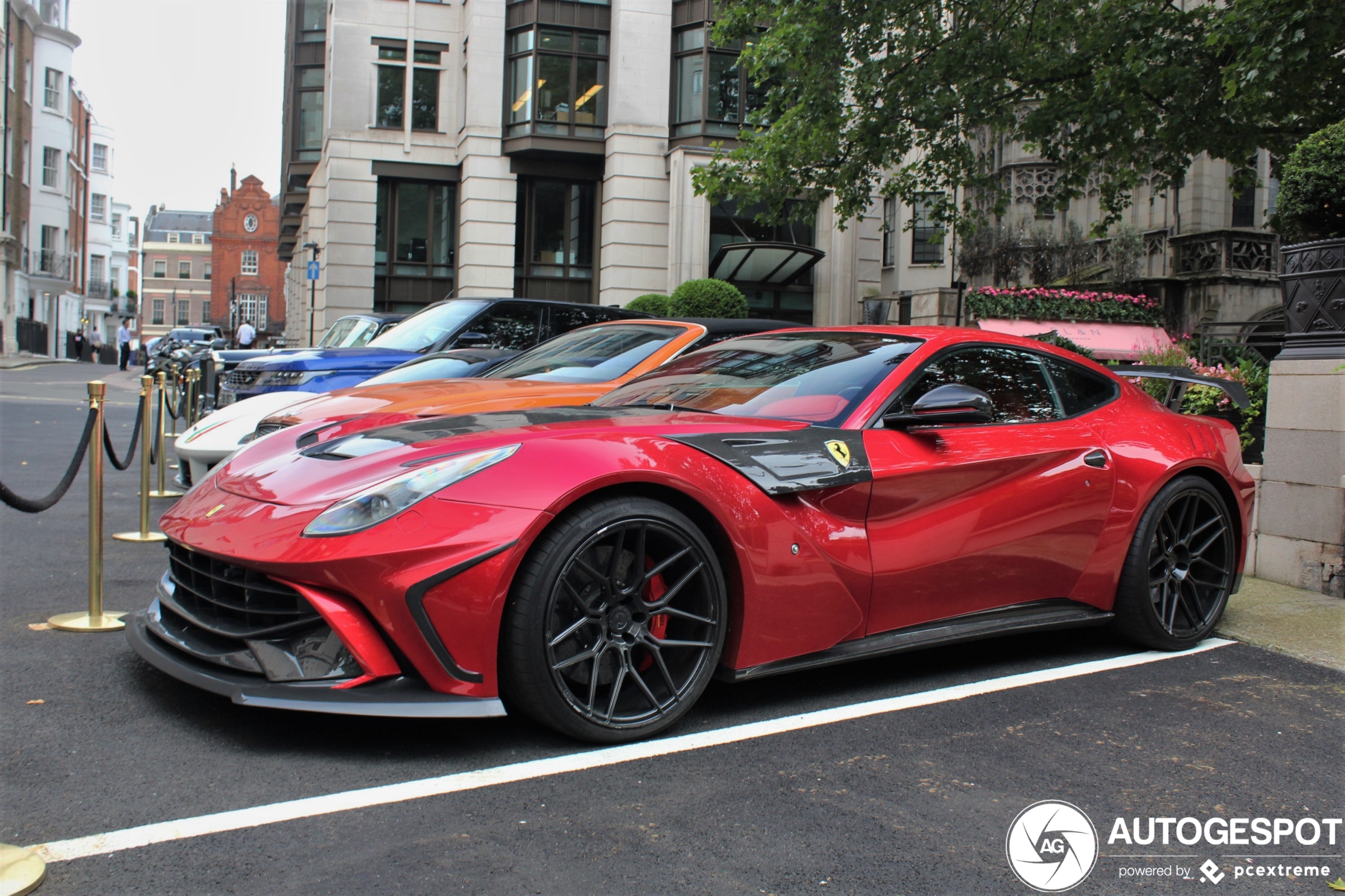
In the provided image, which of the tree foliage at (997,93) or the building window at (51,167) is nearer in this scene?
the tree foliage at (997,93)

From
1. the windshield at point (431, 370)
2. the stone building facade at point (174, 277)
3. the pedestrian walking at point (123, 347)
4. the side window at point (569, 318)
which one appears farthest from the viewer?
the stone building facade at point (174, 277)

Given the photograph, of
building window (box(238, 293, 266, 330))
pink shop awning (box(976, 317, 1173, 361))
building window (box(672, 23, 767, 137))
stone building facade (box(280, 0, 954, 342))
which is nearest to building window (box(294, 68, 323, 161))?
stone building facade (box(280, 0, 954, 342))

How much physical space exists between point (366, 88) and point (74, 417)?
14.8 meters

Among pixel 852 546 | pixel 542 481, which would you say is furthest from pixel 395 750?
pixel 852 546

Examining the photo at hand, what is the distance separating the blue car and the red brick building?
94.3m

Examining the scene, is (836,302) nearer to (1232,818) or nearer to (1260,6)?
(1260,6)

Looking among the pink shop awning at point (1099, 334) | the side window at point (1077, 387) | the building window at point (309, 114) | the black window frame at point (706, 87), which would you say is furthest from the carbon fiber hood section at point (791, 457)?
the building window at point (309, 114)

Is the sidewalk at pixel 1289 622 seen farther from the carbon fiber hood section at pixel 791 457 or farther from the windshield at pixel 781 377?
the carbon fiber hood section at pixel 791 457

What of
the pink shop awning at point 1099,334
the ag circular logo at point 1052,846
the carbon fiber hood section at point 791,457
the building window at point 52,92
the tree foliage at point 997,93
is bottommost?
the ag circular logo at point 1052,846

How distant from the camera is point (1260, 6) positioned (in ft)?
28.4

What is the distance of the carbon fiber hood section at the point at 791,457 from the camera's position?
355cm

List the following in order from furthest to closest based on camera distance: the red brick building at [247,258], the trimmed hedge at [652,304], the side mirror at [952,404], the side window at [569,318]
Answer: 1. the red brick building at [247,258]
2. the trimmed hedge at [652,304]
3. the side window at [569,318]
4. the side mirror at [952,404]

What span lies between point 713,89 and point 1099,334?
11.2 metres

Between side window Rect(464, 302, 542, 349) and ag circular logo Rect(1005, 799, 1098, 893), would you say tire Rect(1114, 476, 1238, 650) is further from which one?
side window Rect(464, 302, 542, 349)
